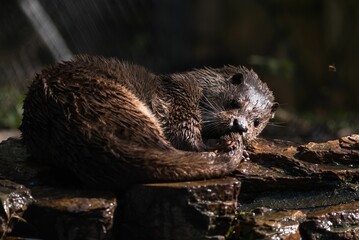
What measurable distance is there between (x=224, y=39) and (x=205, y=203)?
6.96 meters

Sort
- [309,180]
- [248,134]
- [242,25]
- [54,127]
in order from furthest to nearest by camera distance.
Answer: [242,25] < [248,134] < [309,180] < [54,127]

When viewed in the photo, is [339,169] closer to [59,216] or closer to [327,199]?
[327,199]

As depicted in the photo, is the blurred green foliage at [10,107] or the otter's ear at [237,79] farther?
the blurred green foliage at [10,107]

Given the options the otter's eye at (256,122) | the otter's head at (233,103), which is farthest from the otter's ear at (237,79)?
the otter's eye at (256,122)

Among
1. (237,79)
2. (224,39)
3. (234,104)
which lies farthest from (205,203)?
(224,39)

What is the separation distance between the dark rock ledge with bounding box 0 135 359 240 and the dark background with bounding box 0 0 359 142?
5.16 m

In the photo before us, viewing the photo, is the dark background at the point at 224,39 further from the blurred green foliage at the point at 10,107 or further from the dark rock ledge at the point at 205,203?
the dark rock ledge at the point at 205,203

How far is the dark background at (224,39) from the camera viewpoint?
10.5m

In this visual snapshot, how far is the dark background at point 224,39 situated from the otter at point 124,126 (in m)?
4.83

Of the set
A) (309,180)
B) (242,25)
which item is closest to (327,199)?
(309,180)

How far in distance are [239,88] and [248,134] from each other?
44 centimetres

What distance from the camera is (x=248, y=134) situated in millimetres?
5277

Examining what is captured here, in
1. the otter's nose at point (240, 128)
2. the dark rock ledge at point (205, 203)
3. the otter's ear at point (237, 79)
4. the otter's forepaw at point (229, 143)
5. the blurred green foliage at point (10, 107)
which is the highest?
the blurred green foliage at point (10, 107)

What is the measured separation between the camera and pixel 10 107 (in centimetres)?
935
